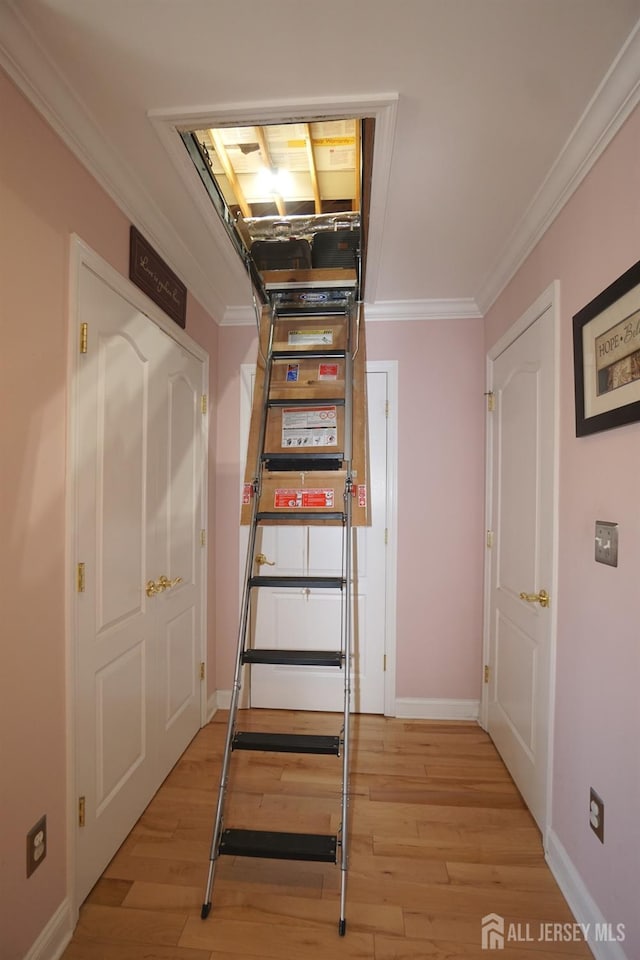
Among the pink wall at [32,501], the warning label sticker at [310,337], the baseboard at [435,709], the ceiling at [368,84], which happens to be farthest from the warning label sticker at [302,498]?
the baseboard at [435,709]

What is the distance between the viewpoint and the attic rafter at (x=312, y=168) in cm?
169

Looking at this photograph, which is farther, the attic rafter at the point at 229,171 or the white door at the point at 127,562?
the attic rafter at the point at 229,171

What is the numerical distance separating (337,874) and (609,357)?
2.06m

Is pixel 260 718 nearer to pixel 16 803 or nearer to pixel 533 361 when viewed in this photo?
pixel 16 803

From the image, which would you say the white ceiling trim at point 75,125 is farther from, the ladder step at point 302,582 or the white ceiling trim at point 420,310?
the ladder step at point 302,582

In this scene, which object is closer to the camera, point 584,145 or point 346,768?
point 584,145

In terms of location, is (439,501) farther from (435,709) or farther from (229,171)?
(229,171)

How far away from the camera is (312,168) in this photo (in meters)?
1.84

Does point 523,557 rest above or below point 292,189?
below

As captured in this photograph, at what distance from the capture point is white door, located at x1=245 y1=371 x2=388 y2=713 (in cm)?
283

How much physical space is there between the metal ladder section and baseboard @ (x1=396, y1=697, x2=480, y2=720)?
2.31 feet

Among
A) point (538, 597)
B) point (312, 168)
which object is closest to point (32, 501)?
point (312, 168)

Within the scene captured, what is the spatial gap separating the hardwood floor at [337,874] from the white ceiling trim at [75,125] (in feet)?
8.30

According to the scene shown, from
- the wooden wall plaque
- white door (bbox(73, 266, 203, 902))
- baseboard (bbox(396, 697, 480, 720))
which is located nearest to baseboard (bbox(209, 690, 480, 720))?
baseboard (bbox(396, 697, 480, 720))
